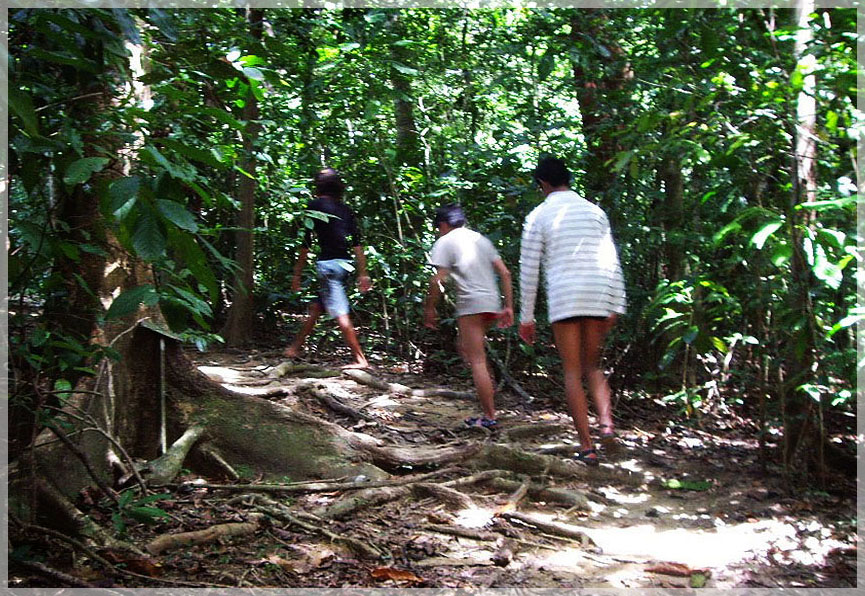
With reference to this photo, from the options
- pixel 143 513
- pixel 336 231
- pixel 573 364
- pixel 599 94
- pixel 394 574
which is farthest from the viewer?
pixel 336 231

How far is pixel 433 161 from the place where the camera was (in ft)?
30.6

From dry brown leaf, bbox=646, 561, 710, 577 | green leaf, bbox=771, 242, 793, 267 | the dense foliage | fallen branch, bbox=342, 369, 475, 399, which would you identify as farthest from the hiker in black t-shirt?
dry brown leaf, bbox=646, 561, 710, 577

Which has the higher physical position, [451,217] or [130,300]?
[451,217]

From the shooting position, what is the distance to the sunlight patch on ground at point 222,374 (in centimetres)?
699

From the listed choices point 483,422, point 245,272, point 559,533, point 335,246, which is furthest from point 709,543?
point 245,272

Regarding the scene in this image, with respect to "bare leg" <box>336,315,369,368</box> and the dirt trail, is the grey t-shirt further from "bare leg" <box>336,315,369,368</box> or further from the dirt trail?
"bare leg" <box>336,315,369,368</box>

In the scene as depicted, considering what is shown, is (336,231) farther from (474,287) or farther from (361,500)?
(361,500)

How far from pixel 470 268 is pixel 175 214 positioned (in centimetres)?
421

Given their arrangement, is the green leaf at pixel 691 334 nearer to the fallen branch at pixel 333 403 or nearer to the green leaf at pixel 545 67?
the green leaf at pixel 545 67

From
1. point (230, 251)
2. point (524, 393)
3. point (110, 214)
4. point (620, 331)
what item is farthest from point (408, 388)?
point (110, 214)

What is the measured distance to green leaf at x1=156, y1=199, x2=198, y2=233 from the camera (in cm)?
233

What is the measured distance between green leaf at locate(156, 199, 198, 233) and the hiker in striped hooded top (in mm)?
3521

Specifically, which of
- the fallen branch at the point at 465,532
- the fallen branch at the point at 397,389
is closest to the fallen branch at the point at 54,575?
the fallen branch at the point at 465,532

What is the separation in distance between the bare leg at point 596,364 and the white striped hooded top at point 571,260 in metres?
0.13
